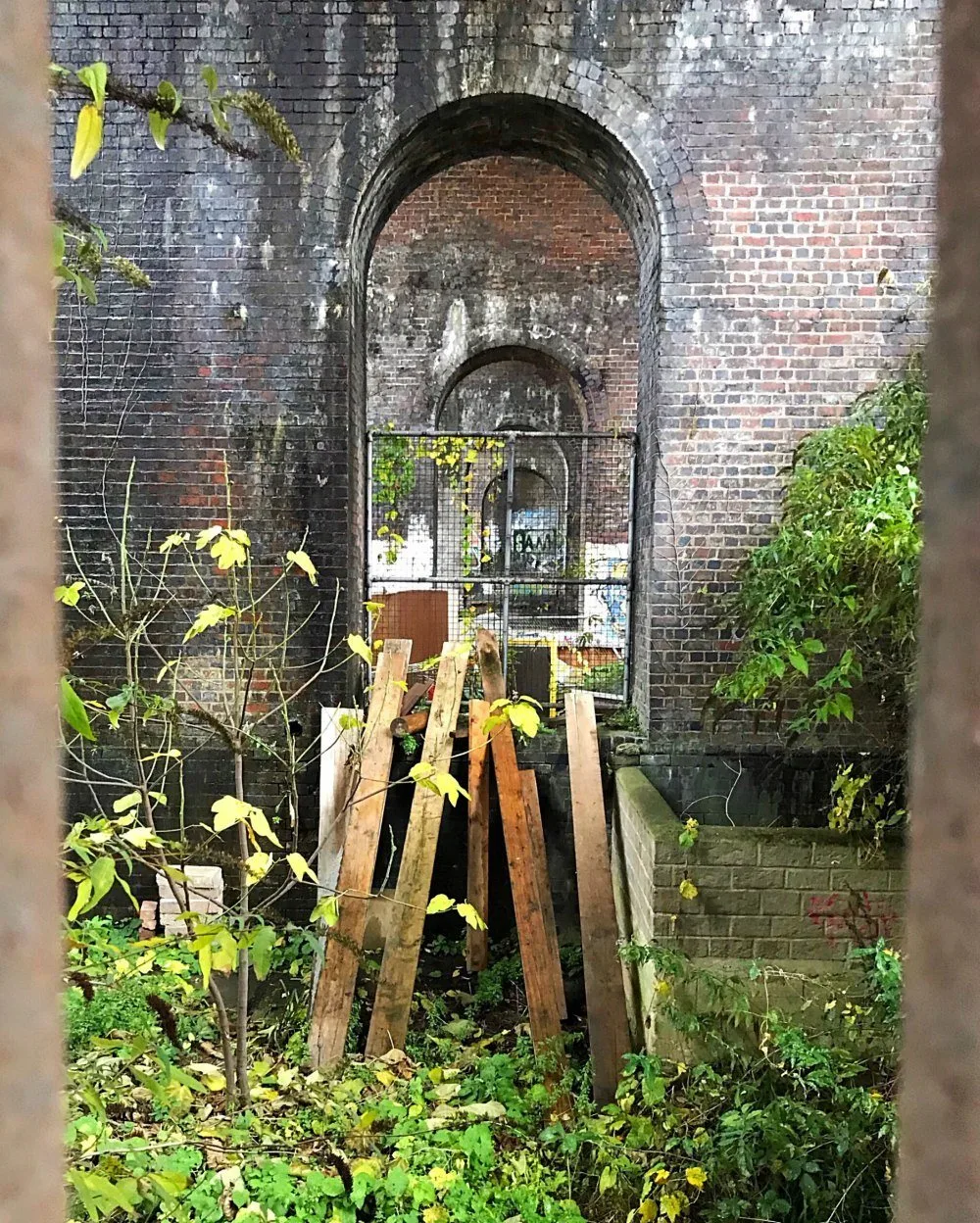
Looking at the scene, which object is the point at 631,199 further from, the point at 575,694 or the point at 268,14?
the point at 575,694

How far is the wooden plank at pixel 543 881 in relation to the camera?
404cm

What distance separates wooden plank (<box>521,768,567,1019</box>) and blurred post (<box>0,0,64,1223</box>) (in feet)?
13.1

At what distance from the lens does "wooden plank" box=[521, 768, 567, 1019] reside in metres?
4.04

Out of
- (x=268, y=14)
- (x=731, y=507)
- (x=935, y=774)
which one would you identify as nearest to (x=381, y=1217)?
(x=935, y=774)

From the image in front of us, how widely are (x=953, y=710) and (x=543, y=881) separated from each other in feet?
13.7

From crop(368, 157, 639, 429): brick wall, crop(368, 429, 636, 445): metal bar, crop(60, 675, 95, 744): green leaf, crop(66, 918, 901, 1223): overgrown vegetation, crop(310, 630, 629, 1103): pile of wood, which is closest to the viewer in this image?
crop(60, 675, 95, 744): green leaf

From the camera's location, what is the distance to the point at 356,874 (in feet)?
12.9

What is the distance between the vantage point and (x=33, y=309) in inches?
14.8

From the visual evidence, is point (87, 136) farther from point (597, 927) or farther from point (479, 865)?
point (479, 865)

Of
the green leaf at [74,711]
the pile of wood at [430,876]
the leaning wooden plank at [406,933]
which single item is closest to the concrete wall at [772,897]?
the pile of wood at [430,876]

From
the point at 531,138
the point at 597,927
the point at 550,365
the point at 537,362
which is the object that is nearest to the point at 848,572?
the point at 597,927

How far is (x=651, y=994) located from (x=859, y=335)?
4099 mm

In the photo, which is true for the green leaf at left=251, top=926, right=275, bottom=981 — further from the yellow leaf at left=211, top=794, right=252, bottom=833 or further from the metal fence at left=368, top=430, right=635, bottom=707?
the metal fence at left=368, top=430, right=635, bottom=707

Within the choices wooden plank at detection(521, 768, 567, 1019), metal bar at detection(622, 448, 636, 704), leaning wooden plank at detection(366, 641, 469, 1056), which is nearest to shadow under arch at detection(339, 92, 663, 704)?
metal bar at detection(622, 448, 636, 704)
